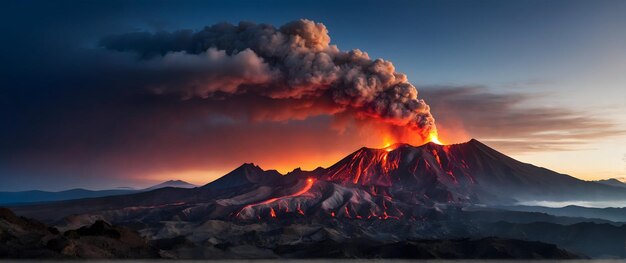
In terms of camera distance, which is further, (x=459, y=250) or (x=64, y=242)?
(x=459, y=250)

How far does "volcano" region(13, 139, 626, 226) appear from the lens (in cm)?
2511

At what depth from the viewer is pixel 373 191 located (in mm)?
45031

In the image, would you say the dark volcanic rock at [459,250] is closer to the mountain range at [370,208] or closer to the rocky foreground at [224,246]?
the rocky foreground at [224,246]

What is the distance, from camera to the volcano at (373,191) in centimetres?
2511

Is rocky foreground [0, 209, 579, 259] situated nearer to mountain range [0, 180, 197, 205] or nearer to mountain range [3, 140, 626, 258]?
mountain range [3, 140, 626, 258]

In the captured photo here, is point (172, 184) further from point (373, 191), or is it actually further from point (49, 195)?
point (373, 191)

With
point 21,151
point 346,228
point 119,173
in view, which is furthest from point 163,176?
point 346,228

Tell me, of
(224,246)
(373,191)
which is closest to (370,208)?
(373,191)

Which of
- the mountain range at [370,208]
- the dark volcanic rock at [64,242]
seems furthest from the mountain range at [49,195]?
the mountain range at [370,208]

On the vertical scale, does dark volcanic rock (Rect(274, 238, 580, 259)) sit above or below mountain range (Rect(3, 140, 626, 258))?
below

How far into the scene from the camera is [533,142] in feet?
60.6

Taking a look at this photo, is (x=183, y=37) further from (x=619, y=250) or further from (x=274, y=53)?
(x=619, y=250)

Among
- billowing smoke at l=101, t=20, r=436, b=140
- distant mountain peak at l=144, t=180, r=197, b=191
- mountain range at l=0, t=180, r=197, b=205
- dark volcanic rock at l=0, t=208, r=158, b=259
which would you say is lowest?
dark volcanic rock at l=0, t=208, r=158, b=259

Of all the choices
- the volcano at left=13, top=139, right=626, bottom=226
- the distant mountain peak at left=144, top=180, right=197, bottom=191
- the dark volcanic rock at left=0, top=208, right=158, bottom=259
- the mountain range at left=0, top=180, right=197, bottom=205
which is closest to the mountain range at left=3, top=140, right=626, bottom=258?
the volcano at left=13, top=139, right=626, bottom=226
